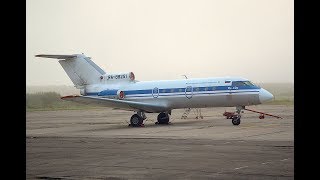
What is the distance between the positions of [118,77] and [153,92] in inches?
119

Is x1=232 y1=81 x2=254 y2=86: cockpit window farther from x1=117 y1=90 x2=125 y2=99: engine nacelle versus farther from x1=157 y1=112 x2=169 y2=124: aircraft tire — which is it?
x1=117 y1=90 x2=125 y2=99: engine nacelle

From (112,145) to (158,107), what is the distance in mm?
13634

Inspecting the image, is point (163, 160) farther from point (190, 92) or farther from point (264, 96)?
point (190, 92)

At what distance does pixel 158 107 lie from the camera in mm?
32188

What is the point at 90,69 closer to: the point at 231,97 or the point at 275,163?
the point at 231,97

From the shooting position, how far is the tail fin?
34.7 metres

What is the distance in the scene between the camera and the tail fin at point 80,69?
34.7 metres

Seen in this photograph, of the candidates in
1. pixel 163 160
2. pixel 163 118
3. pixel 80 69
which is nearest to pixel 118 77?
pixel 80 69

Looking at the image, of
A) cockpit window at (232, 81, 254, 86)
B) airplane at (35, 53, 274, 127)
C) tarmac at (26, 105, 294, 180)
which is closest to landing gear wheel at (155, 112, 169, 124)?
airplane at (35, 53, 274, 127)

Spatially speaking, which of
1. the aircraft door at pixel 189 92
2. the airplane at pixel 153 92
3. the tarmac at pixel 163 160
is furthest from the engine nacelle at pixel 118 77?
the tarmac at pixel 163 160

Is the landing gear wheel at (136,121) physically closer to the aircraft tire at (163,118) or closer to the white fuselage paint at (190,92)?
the white fuselage paint at (190,92)

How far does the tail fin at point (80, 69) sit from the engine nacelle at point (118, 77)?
50 cm
